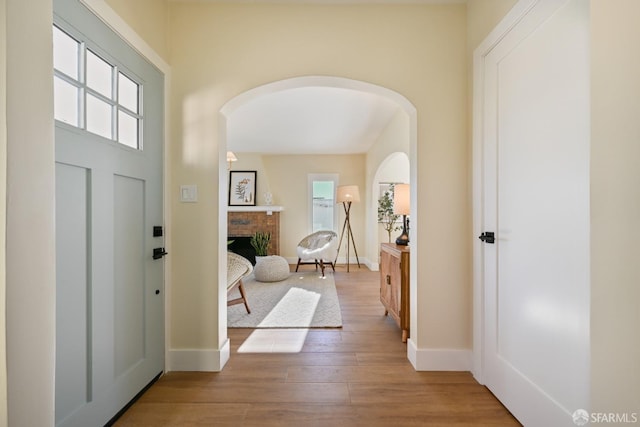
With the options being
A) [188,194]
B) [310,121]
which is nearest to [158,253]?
[188,194]

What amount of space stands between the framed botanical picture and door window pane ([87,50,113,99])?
519 centimetres

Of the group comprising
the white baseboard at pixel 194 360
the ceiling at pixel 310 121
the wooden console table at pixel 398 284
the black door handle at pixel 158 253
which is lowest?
the white baseboard at pixel 194 360

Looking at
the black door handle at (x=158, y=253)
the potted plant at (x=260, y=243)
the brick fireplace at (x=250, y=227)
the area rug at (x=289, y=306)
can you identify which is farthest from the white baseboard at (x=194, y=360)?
the brick fireplace at (x=250, y=227)

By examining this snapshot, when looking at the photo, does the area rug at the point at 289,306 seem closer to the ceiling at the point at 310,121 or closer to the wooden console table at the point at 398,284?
the wooden console table at the point at 398,284

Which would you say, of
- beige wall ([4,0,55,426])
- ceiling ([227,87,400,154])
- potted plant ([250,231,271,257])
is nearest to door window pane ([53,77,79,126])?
beige wall ([4,0,55,426])

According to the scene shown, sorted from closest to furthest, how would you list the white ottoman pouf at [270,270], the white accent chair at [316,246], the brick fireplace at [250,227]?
the white ottoman pouf at [270,270], the white accent chair at [316,246], the brick fireplace at [250,227]

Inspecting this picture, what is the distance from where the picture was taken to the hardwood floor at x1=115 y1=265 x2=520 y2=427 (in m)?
1.55

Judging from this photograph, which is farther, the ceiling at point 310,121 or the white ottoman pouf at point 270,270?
the white ottoman pouf at point 270,270

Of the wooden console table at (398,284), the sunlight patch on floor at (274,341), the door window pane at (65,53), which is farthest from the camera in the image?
the wooden console table at (398,284)

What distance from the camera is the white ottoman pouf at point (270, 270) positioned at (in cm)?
466

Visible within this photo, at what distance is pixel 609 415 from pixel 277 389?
1511mm

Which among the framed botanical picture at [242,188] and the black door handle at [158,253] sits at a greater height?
the framed botanical picture at [242,188]

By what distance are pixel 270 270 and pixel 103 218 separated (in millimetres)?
3350

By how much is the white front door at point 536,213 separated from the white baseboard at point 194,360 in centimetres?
172
